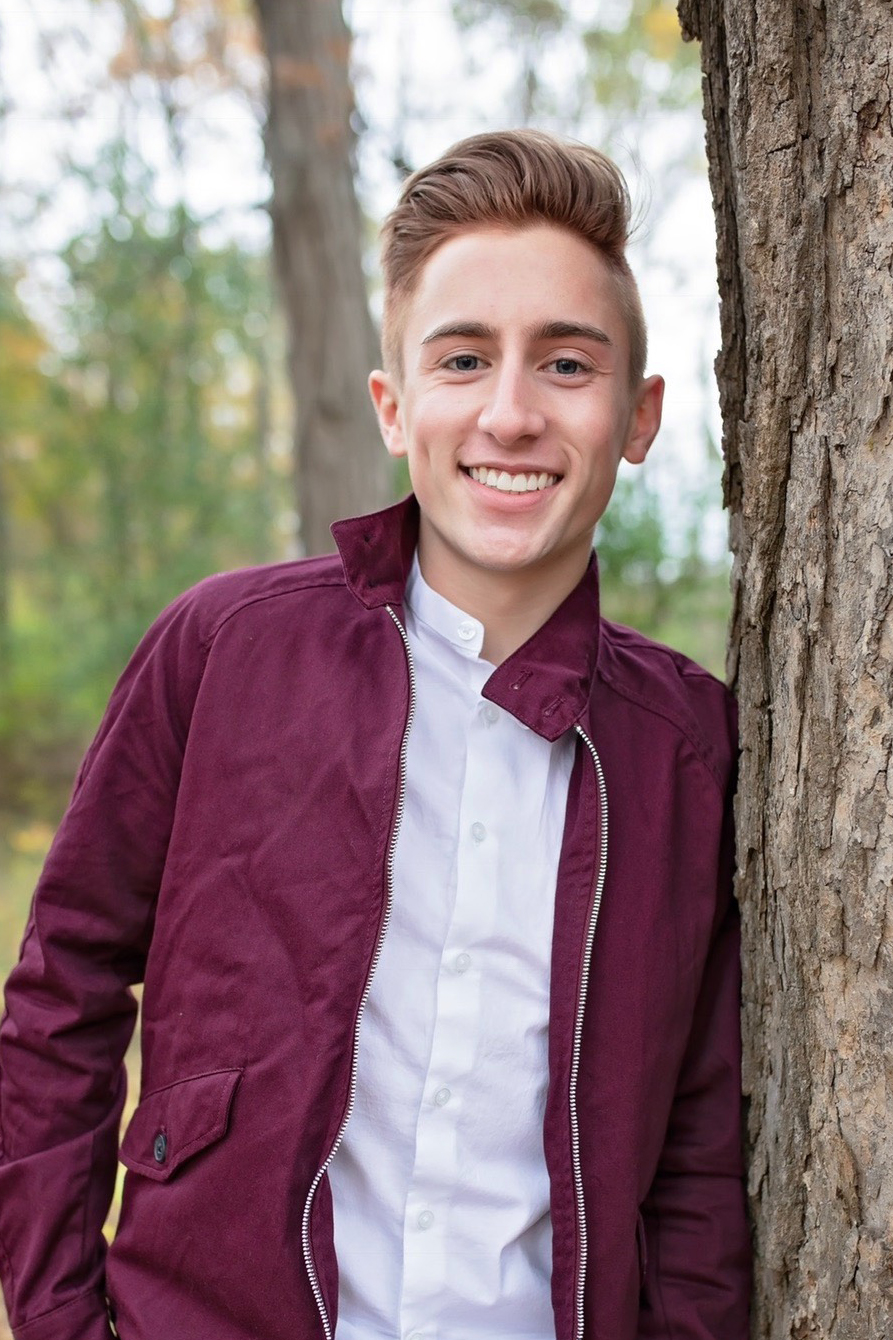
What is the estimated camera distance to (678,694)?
7.36ft

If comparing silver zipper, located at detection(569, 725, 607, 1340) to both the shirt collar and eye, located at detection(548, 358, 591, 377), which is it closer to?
the shirt collar

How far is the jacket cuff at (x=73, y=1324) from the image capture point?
1985 mm

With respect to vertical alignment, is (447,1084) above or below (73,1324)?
above

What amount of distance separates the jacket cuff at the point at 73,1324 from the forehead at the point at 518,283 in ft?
5.57

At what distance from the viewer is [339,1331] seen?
1953mm

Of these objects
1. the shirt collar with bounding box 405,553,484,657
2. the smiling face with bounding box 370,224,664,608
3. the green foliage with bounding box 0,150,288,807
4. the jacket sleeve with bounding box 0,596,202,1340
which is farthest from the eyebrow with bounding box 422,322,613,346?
the green foliage with bounding box 0,150,288,807

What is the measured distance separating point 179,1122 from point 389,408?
1.33 metres

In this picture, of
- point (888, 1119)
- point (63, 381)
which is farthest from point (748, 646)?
point (63, 381)

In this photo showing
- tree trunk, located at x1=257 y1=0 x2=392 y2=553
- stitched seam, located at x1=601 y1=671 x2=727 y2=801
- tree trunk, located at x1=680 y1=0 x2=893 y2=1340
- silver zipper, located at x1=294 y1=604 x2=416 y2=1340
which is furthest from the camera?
tree trunk, located at x1=257 y1=0 x2=392 y2=553

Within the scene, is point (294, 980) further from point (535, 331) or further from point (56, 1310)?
point (535, 331)

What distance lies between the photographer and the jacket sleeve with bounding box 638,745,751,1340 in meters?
2.08

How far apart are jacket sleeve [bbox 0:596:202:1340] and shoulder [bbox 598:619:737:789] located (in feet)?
2.48

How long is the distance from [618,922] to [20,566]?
1317 centimetres

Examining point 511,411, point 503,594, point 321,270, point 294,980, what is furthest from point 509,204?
point 321,270
